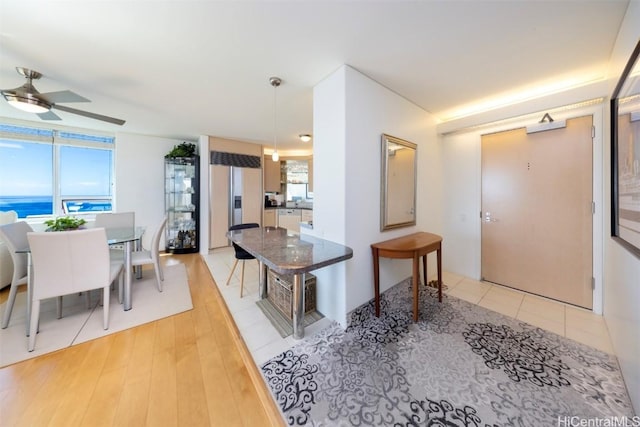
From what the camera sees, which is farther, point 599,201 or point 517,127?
point 517,127

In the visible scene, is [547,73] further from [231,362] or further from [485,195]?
[231,362]

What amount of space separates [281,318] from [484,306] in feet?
7.52

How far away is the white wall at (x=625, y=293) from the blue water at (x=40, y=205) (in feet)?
23.0

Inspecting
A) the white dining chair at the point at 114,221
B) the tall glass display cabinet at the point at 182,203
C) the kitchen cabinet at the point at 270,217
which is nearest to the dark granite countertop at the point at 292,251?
the white dining chair at the point at 114,221

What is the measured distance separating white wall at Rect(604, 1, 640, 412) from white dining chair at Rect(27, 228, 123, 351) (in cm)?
403

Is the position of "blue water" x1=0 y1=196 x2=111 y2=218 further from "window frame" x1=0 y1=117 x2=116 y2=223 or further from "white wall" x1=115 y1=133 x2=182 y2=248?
"white wall" x1=115 y1=133 x2=182 y2=248

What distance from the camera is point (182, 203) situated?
4.72 m

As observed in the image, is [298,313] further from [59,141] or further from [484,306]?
[59,141]

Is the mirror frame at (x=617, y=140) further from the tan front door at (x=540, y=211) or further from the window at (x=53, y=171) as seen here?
the window at (x=53, y=171)

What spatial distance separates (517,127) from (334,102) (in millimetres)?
2458

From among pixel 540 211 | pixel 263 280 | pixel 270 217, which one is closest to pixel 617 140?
pixel 540 211

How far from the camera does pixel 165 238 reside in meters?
4.57

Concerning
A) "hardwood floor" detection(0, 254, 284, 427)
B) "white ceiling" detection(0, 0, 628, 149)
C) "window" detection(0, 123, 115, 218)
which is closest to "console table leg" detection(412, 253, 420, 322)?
"hardwood floor" detection(0, 254, 284, 427)

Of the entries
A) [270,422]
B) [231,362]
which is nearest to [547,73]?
[270,422]
